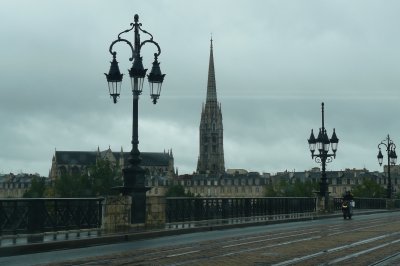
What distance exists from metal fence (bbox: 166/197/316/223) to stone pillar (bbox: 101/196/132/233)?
14.1 ft

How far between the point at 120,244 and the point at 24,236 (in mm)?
2805

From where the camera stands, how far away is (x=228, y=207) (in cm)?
3466

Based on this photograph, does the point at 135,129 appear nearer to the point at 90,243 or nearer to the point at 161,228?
the point at 161,228

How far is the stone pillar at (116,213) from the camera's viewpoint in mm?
23688

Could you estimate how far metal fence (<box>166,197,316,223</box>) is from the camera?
29.2m

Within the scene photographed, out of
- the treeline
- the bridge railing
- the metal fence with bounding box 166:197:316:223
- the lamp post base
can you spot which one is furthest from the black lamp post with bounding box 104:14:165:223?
the treeline

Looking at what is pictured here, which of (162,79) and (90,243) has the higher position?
(162,79)

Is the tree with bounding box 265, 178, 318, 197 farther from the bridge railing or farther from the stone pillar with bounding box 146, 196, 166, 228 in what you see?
the stone pillar with bounding box 146, 196, 166, 228

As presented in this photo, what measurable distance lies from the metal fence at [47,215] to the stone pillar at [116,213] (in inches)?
10.7

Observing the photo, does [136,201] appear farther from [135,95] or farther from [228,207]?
[228,207]

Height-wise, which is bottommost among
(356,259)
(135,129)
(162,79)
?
(356,259)

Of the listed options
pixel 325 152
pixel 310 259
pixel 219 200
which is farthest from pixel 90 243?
pixel 325 152

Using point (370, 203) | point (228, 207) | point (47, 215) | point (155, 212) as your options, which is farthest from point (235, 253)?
point (370, 203)

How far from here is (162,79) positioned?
81.4 feet
